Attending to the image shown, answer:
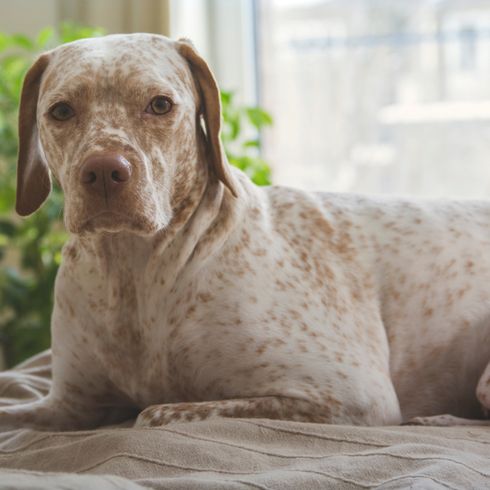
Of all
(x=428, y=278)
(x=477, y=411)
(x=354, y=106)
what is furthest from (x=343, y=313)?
(x=354, y=106)

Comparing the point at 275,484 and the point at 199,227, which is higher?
the point at 199,227

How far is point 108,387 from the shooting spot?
2.15 meters

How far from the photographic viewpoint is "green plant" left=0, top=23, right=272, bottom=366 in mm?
3959

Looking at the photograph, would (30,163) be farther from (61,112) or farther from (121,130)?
(121,130)

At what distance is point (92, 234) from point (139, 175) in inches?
6.5

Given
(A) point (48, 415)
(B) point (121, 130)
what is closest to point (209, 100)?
(B) point (121, 130)

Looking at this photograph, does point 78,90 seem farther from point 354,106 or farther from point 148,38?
point 354,106

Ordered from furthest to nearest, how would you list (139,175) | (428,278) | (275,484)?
(428,278) → (139,175) → (275,484)

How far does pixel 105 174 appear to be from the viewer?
178cm

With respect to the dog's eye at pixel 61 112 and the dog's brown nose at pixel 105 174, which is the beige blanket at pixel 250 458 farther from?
the dog's eye at pixel 61 112

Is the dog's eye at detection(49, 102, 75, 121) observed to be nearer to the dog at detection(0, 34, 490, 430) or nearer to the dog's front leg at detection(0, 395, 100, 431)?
the dog at detection(0, 34, 490, 430)

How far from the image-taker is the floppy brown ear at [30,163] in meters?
2.14

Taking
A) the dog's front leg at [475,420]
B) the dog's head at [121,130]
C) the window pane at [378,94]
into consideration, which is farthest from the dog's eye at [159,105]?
the window pane at [378,94]

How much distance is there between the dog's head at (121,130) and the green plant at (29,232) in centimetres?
180
